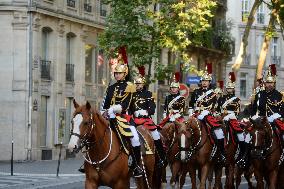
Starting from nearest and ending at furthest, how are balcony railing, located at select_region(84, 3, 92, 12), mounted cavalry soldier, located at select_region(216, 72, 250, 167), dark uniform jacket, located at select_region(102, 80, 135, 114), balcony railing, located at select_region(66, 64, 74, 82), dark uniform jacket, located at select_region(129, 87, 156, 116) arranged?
dark uniform jacket, located at select_region(102, 80, 135, 114) < dark uniform jacket, located at select_region(129, 87, 156, 116) < mounted cavalry soldier, located at select_region(216, 72, 250, 167) < balcony railing, located at select_region(66, 64, 74, 82) < balcony railing, located at select_region(84, 3, 92, 12)

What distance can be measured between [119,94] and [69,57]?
30.7m

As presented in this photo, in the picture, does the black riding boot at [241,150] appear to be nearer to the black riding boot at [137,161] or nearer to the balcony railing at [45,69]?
the black riding boot at [137,161]

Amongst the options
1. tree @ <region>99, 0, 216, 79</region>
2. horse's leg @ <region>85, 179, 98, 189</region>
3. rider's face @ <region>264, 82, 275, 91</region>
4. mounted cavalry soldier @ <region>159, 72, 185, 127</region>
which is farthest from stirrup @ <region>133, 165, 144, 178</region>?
tree @ <region>99, 0, 216, 79</region>

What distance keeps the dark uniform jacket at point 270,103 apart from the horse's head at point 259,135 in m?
1.21

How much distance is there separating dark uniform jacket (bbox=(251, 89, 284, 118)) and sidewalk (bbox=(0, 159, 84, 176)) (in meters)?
11.9

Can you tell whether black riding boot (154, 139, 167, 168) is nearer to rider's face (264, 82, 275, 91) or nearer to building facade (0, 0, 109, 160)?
rider's face (264, 82, 275, 91)

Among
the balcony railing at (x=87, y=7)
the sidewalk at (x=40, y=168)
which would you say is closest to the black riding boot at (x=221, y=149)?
the sidewalk at (x=40, y=168)

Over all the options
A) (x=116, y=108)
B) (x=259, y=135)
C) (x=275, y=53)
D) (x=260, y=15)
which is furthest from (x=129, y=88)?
(x=275, y=53)

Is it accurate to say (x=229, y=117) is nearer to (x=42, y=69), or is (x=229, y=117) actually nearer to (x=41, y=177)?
(x=41, y=177)

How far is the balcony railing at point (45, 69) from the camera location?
4488 centimetres

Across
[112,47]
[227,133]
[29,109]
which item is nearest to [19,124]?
[29,109]

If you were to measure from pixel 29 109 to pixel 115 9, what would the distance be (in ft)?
Answer: 24.8

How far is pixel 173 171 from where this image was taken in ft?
78.2

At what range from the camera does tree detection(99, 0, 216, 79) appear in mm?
37781
